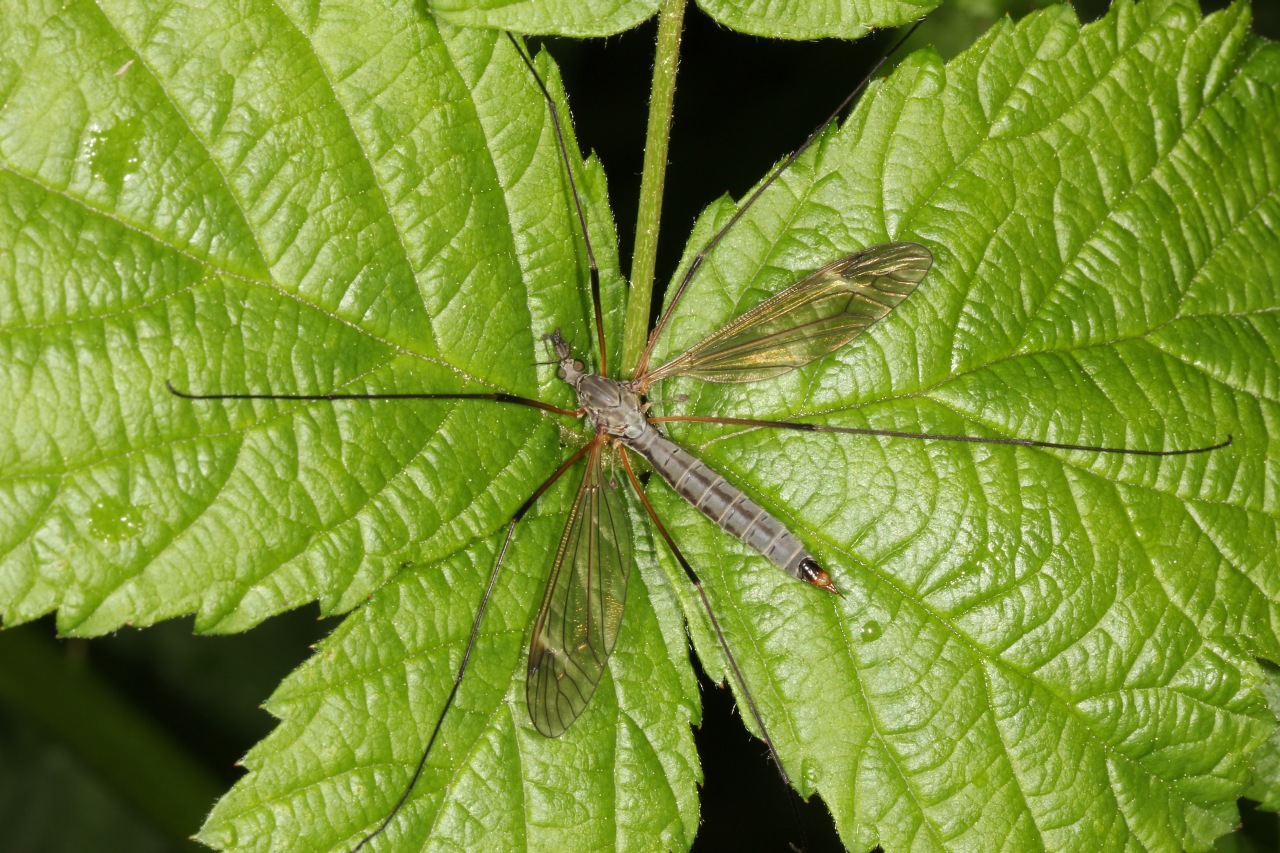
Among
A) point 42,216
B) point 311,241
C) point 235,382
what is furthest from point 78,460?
point 311,241

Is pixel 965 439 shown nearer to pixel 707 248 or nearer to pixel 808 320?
pixel 808 320

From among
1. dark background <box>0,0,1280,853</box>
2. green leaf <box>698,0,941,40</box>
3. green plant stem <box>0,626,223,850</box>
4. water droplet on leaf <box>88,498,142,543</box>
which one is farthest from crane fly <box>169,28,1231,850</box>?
green plant stem <box>0,626,223,850</box>

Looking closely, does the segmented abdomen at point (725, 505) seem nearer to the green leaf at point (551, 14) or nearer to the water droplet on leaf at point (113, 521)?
the green leaf at point (551, 14)

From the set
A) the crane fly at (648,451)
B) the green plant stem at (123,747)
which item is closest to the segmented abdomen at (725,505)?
the crane fly at (648,451)

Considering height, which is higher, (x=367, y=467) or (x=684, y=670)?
(x=367, y=467)

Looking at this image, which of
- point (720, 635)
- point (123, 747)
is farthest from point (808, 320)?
point (123, 747)

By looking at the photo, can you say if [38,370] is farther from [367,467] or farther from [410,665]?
[410,665]

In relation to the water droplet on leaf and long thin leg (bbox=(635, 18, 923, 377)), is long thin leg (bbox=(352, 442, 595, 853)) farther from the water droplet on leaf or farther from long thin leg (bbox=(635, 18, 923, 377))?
the water droplet on leaf
